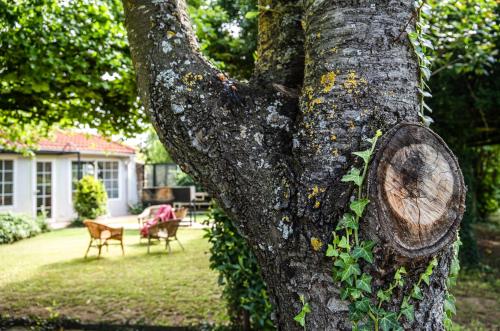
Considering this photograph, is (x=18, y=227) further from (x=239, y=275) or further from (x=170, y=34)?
(x=170, y=34)

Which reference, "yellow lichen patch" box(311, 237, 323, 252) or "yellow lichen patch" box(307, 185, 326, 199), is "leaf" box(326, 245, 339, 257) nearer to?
"yellow lichen patch" box(311, 237, 323, 252)

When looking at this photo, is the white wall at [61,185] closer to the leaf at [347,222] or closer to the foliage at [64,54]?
the foliage at [64,54]

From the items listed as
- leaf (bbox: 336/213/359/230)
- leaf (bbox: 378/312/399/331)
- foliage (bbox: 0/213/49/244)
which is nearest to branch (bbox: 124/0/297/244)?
leaf (bbox: 336/213/359/230)

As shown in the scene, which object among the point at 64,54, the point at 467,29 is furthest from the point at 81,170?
the point at 467,29

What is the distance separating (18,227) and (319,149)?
13940 millimetres

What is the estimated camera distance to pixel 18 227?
43.1 ft

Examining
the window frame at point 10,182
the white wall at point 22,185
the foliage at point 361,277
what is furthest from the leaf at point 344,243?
the window frame at point 10,182

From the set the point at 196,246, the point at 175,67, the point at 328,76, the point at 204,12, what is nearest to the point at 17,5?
the point at 204,12

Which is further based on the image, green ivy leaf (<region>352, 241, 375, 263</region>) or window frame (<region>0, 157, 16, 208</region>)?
window frame (<region>0, 157, 16, 208</region>)

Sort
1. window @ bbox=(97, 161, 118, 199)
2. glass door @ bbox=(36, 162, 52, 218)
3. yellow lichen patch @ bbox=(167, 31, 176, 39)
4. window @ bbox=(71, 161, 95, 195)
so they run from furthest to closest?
1. window @ bbox=(97, 161, 118, 199)
2. window @ bbox=(71, 161, 95, 195)
3. glass door @ bbox=(36, 162, 52, 218)
4. yellow lichen patch @ bbox=(167, 31, 176, 39)

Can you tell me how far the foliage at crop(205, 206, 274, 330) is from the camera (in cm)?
411

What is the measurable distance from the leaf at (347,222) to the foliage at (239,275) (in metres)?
2.74

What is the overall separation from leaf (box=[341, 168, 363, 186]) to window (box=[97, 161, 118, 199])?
1990 cm

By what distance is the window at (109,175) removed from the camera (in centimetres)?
2003
